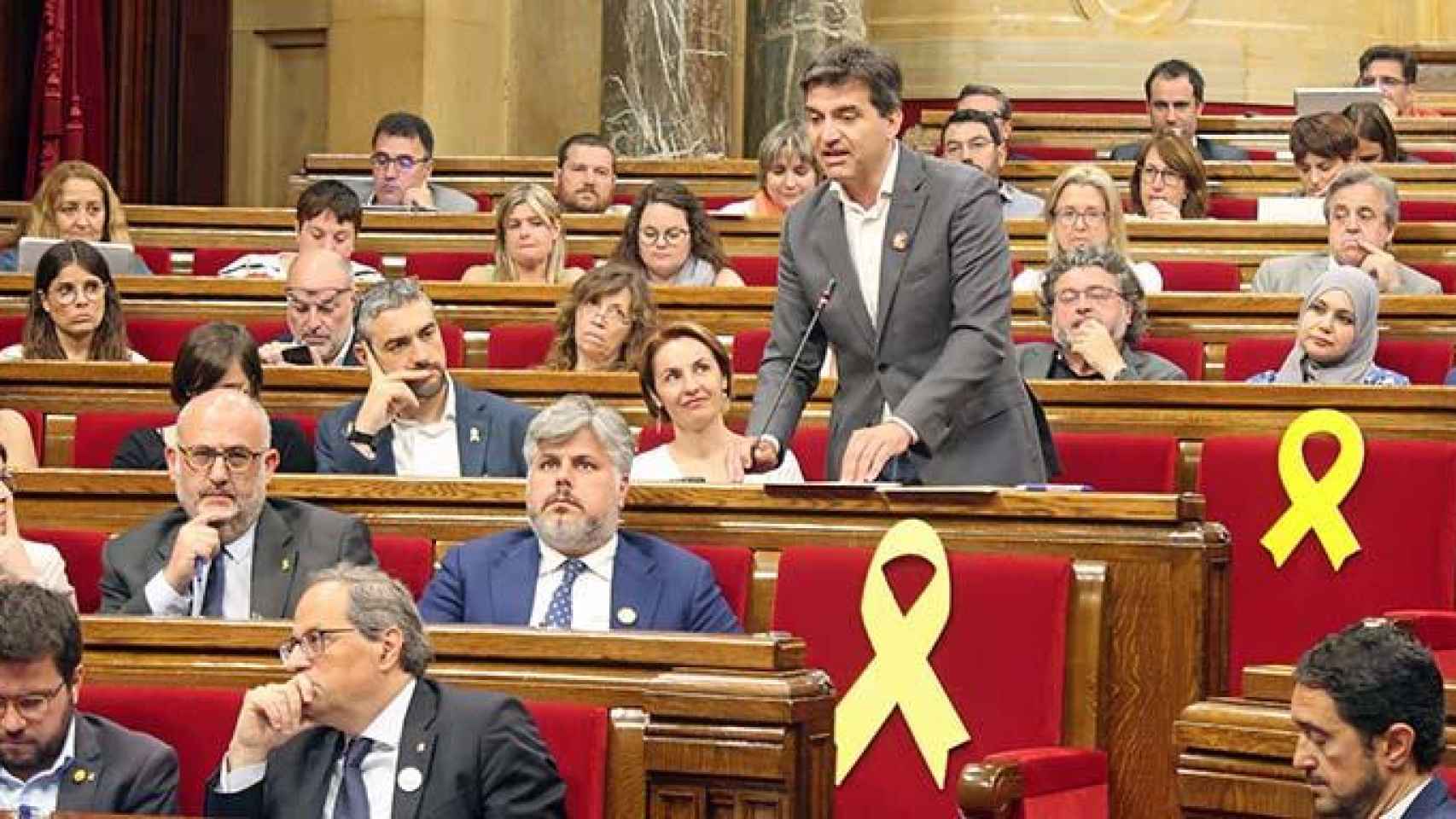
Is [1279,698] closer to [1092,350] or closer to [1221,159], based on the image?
[1092,350]

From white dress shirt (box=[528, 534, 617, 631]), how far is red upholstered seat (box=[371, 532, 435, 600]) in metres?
0.22

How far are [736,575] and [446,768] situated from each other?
3.26ft

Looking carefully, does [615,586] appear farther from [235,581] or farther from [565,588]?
[235,581]

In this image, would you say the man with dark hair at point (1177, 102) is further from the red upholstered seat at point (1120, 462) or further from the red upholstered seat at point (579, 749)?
the red upholstered seat at point (579, 749)

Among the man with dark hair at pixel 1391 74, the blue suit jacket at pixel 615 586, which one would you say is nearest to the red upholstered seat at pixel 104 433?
the blue suit jacket at pixel 615 586

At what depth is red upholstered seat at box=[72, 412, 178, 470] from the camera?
6133 mm

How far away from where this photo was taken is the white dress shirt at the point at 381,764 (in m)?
3.72

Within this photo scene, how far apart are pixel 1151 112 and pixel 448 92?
9.48 feet

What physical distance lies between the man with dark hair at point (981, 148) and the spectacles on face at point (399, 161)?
1.68 meters

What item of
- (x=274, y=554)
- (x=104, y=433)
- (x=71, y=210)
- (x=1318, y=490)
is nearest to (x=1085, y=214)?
(x=1318, y=490)

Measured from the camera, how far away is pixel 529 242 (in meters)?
7.82

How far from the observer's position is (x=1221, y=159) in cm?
1016

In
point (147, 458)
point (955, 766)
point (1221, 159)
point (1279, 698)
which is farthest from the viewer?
point (1221, 159)

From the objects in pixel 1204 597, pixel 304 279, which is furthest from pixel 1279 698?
pixel 304 279
